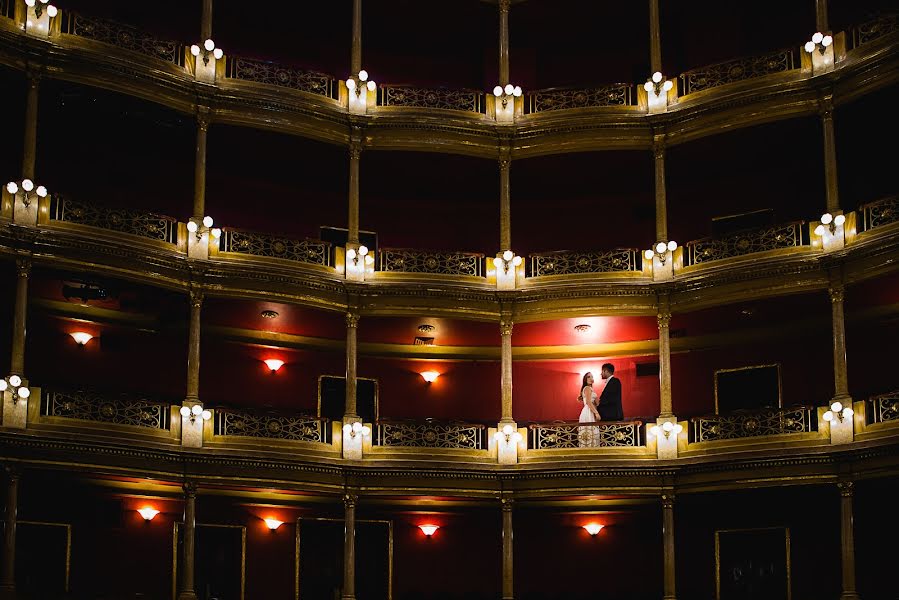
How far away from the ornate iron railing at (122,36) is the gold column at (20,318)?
5259mm

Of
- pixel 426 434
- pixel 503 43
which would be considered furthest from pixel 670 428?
pixel 503 43

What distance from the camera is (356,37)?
103 feet

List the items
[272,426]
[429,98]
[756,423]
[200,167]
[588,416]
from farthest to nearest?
[429,98] → [588,416] → [200,167] → [272,426] → [756,423]

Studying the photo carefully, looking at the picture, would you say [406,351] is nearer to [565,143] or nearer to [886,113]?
[565,143]

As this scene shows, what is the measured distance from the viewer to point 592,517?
31.4 metres

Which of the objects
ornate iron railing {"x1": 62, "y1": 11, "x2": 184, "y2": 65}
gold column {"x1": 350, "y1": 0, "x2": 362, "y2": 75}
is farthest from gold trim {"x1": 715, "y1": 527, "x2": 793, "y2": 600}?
ornate iron railing {"x1": 62, "y1": 11, "x2": 184, "y2": 65}

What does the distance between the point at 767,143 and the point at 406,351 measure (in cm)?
1035

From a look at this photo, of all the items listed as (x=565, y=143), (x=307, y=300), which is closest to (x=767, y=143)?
(x=565, y=143)

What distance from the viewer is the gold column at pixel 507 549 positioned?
2852 centimetres

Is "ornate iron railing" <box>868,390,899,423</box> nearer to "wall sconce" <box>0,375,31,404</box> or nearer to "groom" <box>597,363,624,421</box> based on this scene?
"groom" <box>597,363,624,421</box>

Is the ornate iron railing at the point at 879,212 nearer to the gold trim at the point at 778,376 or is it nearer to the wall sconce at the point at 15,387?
the gold trim at the point at 778,376

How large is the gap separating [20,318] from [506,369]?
11.0m

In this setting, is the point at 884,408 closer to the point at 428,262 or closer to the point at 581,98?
the point at 581,98

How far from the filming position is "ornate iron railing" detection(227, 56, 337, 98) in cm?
3000
